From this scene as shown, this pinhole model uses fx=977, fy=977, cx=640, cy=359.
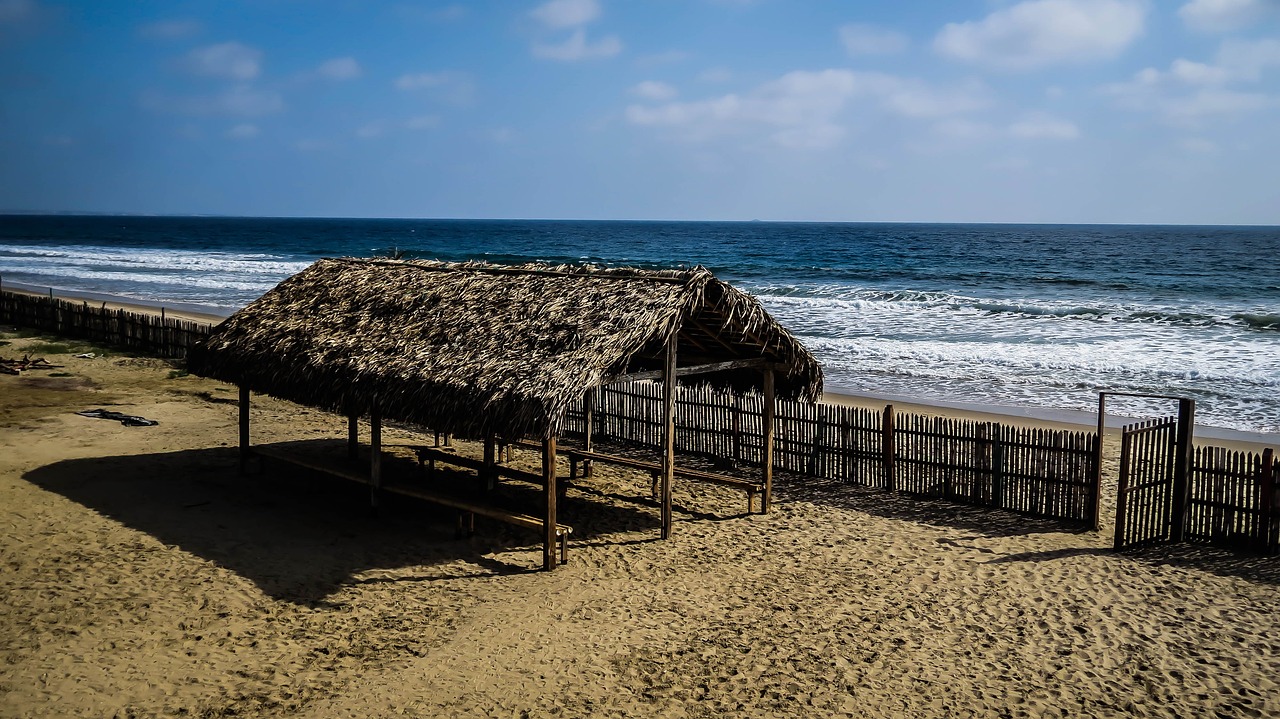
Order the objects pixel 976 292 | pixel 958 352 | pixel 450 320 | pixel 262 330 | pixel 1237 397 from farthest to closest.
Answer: pixel 976 292
pixel 958 352
pixel 1237 397
pixel 262 330
pixel 450 320

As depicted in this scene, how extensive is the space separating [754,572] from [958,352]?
17.0 meters

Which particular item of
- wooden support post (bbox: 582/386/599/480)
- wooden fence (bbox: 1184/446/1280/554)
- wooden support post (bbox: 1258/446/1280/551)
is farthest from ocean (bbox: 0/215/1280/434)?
wooden support post (bbox: 1258/446/1280/551)

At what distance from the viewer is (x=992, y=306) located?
35.8m

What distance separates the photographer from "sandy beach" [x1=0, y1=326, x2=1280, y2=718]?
6855 millimetres

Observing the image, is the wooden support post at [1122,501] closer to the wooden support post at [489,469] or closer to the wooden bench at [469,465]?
the wooden bench at [469,465]

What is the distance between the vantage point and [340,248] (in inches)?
3349

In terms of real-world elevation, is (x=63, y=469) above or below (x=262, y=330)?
below

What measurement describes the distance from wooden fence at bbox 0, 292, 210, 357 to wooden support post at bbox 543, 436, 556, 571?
12198 mm

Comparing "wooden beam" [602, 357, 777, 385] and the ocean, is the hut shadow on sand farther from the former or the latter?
the ocean

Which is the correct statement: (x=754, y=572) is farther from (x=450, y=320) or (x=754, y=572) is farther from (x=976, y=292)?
(x=976, y=292)

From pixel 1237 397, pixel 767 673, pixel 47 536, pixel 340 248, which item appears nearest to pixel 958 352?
pixel 1237 397

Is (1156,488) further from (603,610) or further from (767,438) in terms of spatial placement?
(603,610)

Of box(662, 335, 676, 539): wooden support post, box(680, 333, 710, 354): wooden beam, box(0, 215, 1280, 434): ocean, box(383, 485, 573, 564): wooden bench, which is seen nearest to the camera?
box(383, 485, 573, 564): wooden bench

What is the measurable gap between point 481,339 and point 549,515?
2.01 meters
